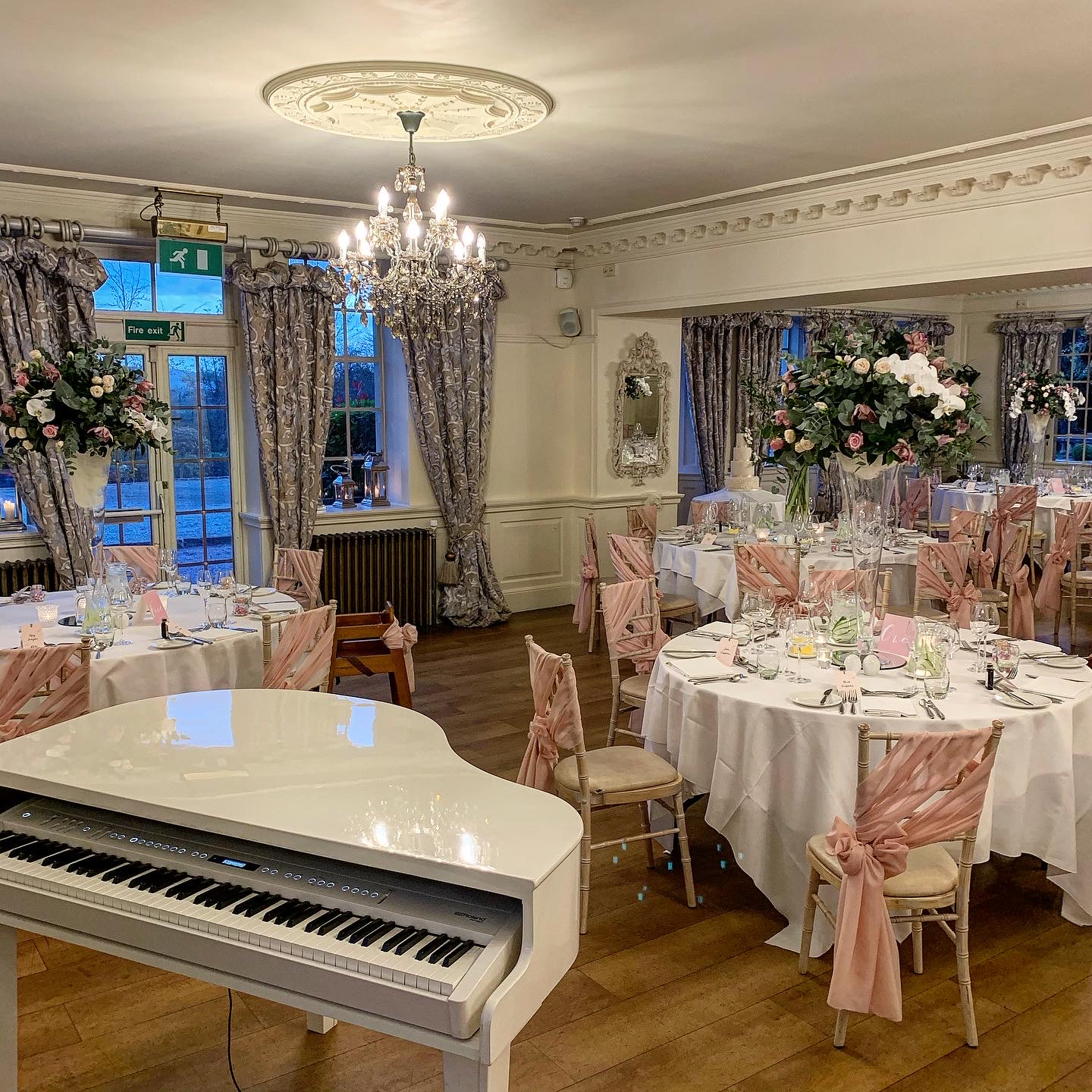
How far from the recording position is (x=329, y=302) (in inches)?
316

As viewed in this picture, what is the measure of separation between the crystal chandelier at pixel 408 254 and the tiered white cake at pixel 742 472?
4705 millimetres

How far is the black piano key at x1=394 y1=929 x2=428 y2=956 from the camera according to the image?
79.7 inches

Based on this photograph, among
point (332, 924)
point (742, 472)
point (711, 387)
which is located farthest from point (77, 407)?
point (711, 387)

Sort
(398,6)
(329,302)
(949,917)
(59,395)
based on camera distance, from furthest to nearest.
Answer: (329,302) → (59,395) → (398,6) → (949,917)

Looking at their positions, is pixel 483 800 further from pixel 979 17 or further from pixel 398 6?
pixel 979 17

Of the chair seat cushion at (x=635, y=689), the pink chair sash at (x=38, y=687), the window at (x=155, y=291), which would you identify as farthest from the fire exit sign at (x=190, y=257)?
the chair seat cushion at (x=635, y=689)

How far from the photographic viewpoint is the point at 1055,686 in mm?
3957

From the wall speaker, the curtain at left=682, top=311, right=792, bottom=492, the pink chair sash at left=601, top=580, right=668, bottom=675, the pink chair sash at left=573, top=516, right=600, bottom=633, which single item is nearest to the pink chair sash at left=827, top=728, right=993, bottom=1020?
the pink chair sash at left=601, top=580, right=668, bottom=675

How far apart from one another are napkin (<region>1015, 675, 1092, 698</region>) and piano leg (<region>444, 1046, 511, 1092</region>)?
2.62m

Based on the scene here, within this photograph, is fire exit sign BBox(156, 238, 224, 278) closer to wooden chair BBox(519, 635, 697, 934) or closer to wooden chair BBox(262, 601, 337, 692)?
wooden chair BBox(262, 601, 337, 692)

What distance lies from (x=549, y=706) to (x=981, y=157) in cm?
433

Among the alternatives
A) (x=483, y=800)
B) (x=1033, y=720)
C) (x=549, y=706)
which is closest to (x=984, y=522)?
(x=1033, y=720)

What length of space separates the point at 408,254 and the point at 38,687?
8.10 ft

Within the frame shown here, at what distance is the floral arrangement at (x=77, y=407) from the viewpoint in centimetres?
580
